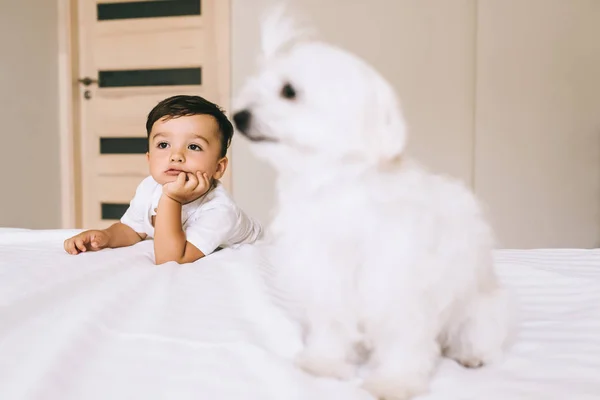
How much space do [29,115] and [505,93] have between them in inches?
103

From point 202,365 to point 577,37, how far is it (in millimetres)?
2744

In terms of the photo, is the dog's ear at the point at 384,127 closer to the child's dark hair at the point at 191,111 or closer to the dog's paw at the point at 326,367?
the dog's paw at the point at 326,367

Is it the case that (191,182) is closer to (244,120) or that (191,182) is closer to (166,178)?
(166,178)

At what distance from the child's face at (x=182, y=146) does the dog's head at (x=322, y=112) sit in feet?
2.00

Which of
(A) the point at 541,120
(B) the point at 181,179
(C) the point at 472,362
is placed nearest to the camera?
(C) the point at 472,362

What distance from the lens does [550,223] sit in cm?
265

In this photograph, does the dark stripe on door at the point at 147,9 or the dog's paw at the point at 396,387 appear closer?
the dog's paw at the point at 396,387

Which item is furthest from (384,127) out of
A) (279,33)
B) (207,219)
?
Answer: (207,219)

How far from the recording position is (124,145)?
3.09m

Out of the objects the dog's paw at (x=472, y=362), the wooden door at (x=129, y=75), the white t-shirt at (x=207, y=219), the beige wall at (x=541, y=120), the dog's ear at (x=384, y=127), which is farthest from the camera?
the wooden door at (x=129, y=75)

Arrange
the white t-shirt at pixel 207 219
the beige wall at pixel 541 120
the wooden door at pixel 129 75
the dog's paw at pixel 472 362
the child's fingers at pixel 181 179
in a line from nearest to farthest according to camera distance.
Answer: the dog's paw at pixel 472 362 → the child's fingers at pixel 181 179 → the white t-shirt at pixel 207 219 → the beige wall at pixel 541 120 → the wooden door at pixel 129 75

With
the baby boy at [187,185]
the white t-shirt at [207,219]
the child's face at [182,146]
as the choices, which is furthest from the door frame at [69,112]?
the child's face at [182,146]

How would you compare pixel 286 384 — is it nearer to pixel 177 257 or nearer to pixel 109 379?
pixel 109 379

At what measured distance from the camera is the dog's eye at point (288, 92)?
531 millimetres
